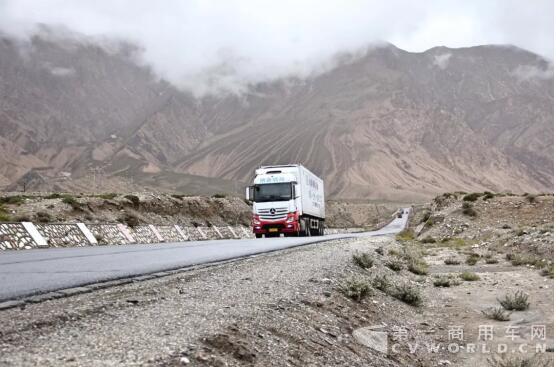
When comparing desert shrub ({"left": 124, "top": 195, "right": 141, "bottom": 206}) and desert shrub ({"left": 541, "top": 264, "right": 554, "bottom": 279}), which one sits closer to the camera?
desert shrub ({"left": 541, "top": 264, "right": 554, "bottom": 279})

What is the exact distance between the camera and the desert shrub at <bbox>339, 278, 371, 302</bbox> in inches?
406

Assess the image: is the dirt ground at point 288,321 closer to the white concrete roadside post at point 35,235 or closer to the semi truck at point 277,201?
the white concrete roadside post at point 35,235

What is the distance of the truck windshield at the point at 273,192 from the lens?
34.5m

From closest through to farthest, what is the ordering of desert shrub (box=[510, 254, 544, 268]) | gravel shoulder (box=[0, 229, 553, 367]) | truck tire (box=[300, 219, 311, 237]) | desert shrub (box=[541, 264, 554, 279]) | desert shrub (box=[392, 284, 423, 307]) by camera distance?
gravel shoulder (box=[0, 229, 553, 367]) < desert shrub (box=[392, 284, 423, 307]) < desert shrub (box=[541, 264, 554, 279]) < desert shrub (box=[510, 254, 544, 268]) < truck tire (box=[300, 219, 311, 237])

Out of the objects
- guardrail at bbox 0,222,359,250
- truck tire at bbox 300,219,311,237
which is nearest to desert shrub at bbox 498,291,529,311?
guardrail at bbox 0,222,359,250

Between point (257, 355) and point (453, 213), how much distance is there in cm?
3956

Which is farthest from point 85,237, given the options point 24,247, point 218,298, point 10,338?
point 10,338

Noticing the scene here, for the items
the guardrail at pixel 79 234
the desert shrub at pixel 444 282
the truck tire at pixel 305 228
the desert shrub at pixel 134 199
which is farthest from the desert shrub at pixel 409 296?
the desert shrub at pixel 134 199

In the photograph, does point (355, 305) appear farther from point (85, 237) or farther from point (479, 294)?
point (85, 237)

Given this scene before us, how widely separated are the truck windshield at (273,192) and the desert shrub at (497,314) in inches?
915

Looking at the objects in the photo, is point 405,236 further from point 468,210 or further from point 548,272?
point 548,272

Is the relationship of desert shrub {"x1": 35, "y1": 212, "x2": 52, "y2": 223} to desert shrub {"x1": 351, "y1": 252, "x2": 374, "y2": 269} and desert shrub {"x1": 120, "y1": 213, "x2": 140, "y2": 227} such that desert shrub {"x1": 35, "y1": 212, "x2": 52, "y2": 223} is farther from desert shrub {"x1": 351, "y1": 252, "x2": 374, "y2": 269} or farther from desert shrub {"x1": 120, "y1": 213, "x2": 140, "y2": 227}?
desert shrub {"x1": 351, "y1": 252, "x2": 374, "y2": 269}

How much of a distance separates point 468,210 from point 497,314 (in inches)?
1228

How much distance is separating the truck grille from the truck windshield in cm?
61
